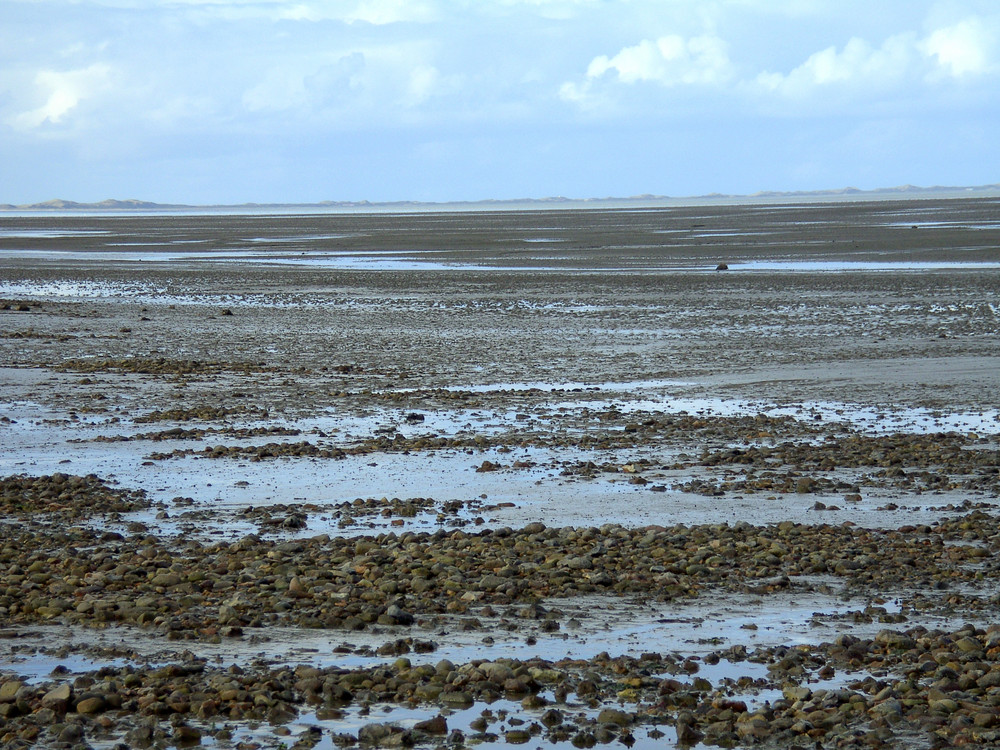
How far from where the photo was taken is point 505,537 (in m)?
9.65

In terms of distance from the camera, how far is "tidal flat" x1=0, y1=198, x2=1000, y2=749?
246 inches

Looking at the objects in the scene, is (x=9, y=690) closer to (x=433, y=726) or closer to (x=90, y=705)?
(x=90, y=705)

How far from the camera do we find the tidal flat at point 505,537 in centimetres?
624

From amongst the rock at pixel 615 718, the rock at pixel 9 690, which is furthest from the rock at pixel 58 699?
the rock at pixel 615 718

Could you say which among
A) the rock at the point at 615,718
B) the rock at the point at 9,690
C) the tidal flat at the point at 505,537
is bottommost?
the tidal flat at the point at 505,537

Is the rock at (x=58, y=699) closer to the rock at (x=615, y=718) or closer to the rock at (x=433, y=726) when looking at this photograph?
the rock at (x=433, y=726)

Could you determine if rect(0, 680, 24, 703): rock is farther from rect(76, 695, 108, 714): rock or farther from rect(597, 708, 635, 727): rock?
rect(597, 708, 635, 727): rock

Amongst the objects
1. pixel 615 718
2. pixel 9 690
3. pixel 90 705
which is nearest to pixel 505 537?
pixel 615 718

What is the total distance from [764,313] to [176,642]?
22.3m

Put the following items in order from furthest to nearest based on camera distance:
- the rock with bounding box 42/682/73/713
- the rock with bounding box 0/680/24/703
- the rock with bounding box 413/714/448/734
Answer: the rock with bounding box 0/680/24/703
the rock with bounding box 42/682/73/713
the rock with bounding box 413/714/448/734

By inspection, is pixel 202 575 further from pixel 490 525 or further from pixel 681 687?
pixel 681 687

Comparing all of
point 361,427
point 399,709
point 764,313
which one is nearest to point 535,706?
point 399,709

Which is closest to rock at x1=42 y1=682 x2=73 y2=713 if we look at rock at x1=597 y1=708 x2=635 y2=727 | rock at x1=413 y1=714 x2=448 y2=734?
rock at x1=413 y1=714 x2=448 y2=734

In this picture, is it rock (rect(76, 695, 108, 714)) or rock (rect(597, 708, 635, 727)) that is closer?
rock (rect(597, 708, 635, 727))
